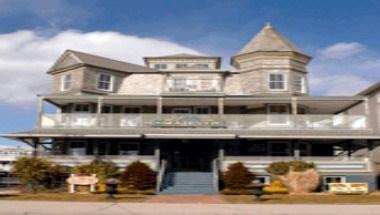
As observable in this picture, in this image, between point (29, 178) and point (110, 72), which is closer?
point (29, 178)

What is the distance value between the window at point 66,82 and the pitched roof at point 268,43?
1284 centimetres

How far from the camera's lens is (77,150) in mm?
33625

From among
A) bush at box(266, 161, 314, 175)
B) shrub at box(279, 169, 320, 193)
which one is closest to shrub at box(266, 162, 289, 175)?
bush at box(266, 161, 314, 175)

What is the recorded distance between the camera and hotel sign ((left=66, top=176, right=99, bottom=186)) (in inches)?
1077

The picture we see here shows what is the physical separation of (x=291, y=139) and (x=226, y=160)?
14.6 feet

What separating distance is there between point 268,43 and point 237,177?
13294 mm

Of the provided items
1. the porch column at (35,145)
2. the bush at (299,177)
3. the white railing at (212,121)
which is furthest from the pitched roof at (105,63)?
the bush at (299,177)

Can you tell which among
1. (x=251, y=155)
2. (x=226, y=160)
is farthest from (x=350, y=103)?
(x=226, y=160)

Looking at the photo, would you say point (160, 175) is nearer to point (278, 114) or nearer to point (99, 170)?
point (99, 170)

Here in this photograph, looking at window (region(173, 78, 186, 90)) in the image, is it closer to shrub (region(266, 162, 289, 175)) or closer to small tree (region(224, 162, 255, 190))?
small tree (region(224, 162, 255, 190))

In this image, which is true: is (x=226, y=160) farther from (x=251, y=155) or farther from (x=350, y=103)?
(x=350, y=103)

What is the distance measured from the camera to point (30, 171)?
28125 mm

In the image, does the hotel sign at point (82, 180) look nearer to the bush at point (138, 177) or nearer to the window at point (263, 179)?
the bush at point (138, 177)

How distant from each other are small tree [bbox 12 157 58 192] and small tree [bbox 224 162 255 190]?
34.8 ft
